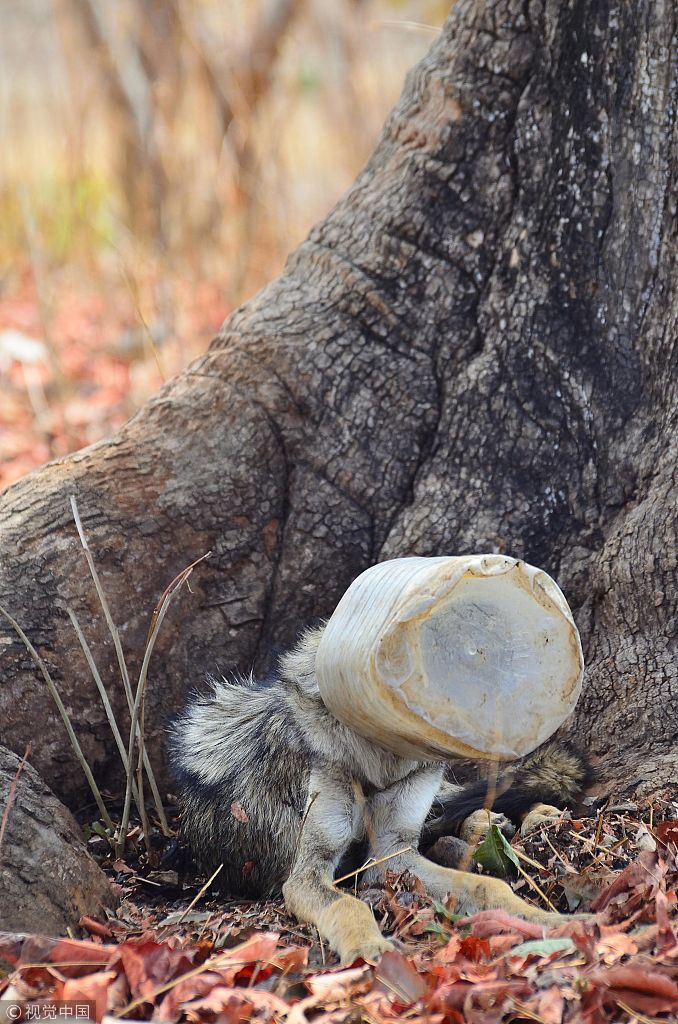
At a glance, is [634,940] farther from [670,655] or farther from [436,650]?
[670,655]

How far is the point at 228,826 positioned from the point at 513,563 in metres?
1.46

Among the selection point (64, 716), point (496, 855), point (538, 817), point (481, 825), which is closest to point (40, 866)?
point (64, 716)

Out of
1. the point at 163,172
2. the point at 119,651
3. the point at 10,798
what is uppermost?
the point at 163,172

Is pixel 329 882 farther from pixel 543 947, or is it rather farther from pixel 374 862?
pixel 543 947

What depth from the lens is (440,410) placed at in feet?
12.8

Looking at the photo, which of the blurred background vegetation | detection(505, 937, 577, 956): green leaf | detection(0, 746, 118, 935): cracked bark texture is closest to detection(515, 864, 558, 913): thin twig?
detection(505, 937, 577, 956): green leaf

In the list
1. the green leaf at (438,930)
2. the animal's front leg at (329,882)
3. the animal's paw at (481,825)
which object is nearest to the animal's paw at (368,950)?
the animal's front leg at (329,882)

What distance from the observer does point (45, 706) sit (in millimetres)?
3605

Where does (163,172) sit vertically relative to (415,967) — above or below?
above

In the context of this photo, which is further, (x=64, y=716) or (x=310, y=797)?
(x=64, y=716)

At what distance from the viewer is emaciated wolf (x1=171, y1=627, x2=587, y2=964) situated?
9.50 feet

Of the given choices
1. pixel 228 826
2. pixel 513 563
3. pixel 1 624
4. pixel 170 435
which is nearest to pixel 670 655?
pixel 513 563

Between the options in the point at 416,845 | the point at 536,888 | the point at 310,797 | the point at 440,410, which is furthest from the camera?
the point at 440,410

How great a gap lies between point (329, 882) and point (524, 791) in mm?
854
